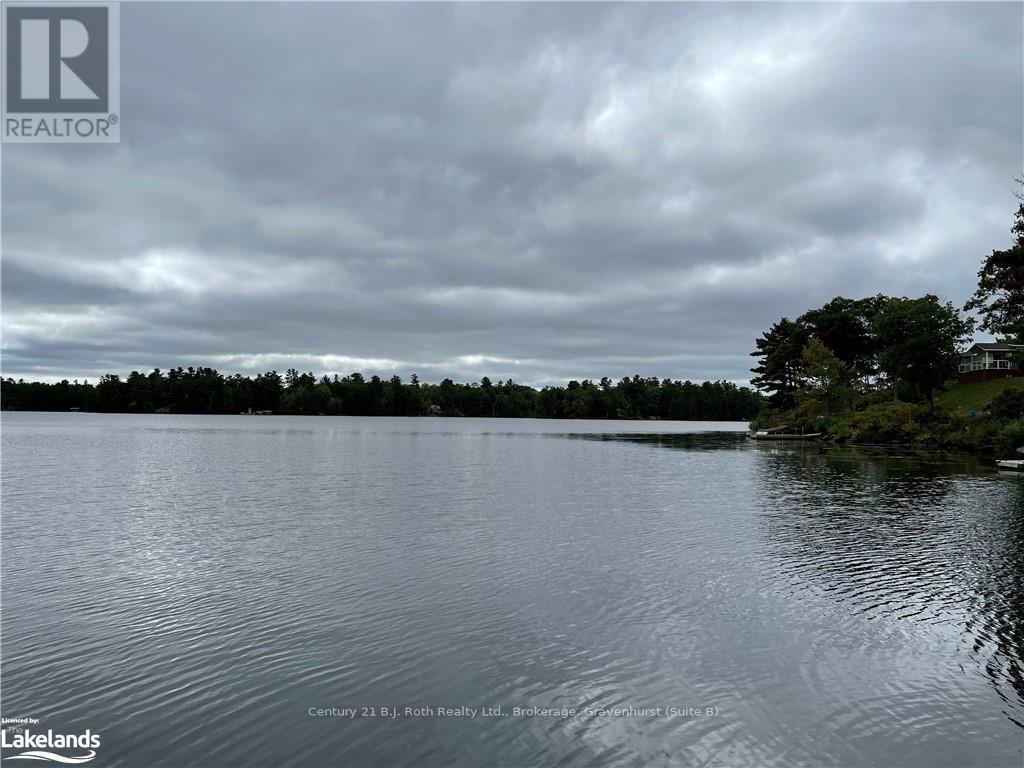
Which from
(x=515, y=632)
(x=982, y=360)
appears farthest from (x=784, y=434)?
(x=515, y=632)

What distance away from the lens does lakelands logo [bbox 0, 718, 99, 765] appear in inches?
385

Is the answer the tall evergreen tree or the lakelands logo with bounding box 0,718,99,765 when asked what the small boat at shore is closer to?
the tall evergreen tree

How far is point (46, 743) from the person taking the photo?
33.1 feet

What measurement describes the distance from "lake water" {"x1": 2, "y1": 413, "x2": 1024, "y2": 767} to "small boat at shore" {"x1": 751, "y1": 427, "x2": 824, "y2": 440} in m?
82.6

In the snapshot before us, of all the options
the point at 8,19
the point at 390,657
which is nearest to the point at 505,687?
the point at 390,657

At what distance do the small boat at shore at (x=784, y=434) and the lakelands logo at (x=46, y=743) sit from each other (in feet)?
375

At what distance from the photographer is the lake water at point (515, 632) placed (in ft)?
34.6

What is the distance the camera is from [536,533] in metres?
27.2

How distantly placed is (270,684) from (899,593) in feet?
55.9

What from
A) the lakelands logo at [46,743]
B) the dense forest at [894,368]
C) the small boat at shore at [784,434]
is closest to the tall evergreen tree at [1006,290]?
the dense forest at [894,368]

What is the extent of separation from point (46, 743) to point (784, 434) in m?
122

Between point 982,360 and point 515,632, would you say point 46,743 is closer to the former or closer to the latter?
point 515,632

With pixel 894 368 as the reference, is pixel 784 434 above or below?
below

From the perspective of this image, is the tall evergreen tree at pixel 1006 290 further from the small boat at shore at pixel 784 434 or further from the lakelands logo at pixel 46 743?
the lakelands logo at pixel 46 743
